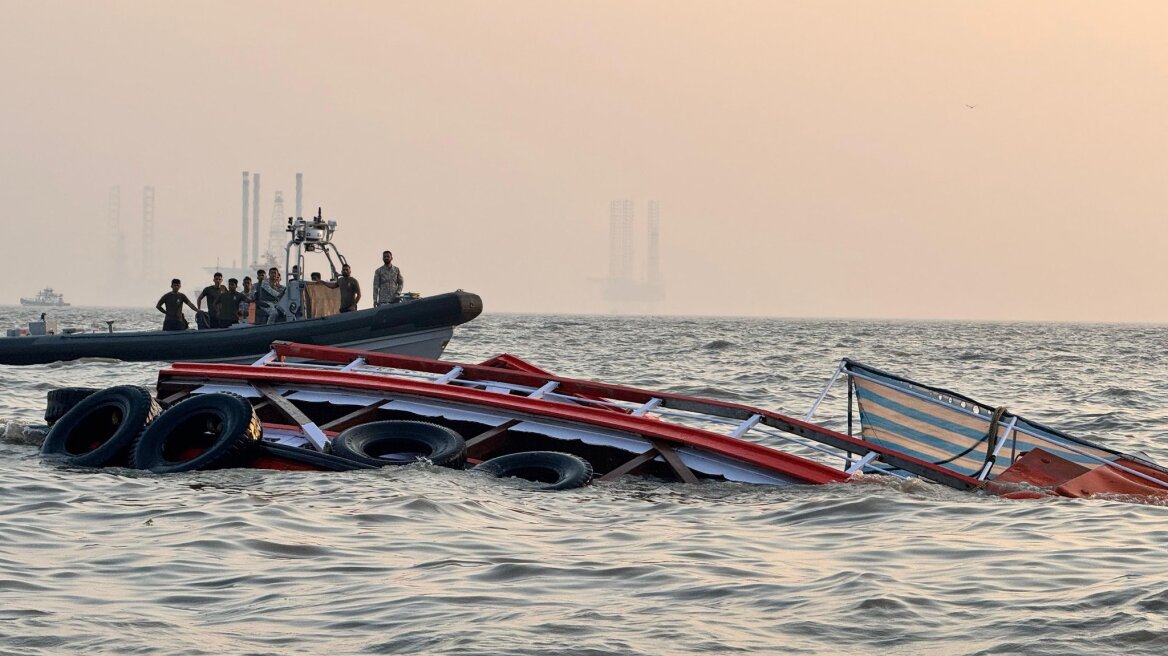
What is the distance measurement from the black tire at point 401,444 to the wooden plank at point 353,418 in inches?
36.9

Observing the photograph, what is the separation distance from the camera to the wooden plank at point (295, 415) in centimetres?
1151

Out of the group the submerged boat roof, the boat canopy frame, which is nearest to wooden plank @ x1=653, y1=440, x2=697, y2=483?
the submerged boat roof

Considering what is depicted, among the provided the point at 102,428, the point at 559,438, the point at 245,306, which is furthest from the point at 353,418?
the point at 245,306

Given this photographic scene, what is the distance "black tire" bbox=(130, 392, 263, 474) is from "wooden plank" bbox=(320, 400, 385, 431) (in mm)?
1074

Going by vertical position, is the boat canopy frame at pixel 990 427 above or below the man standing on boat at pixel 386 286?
below

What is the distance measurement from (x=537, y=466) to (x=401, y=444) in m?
1.37

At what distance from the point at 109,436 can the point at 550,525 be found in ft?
18.2

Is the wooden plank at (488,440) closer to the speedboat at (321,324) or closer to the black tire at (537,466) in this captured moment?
the black tire at (537,466)

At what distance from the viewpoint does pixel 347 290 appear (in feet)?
79.4

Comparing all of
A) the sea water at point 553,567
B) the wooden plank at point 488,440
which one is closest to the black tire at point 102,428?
the sea water at point 553,567

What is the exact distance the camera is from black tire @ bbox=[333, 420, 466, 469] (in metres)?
11.1

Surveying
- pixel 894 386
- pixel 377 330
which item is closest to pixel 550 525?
pixel 894 386

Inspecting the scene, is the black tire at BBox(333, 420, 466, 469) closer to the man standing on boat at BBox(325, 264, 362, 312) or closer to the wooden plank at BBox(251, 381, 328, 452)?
the wooden plank at BBox(251, 381, 328, 452)

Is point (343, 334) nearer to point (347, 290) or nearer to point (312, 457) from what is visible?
point (347, 290)
